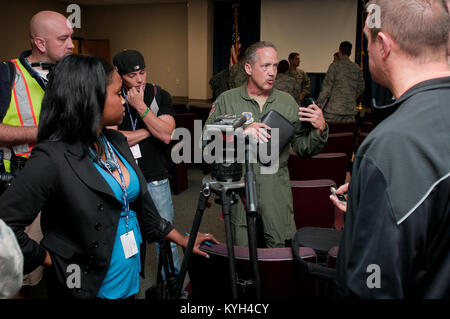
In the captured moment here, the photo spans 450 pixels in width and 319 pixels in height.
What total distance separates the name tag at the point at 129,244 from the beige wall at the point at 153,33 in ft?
34.3

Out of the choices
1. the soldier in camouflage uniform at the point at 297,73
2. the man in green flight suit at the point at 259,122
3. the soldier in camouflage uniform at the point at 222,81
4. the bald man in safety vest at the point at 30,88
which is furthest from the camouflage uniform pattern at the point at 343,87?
the bald man in safety vest at the point at 30,88

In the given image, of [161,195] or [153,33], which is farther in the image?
[153,33]

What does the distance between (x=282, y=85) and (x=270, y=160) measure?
3.78m

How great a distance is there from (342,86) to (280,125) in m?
4.28

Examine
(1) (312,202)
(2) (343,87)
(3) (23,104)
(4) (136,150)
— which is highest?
(2) (343,87)

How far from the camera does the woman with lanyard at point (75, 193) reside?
1010 mm

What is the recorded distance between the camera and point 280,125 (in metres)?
1.76

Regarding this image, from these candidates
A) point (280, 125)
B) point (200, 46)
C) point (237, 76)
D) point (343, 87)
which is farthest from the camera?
point (200, 46)

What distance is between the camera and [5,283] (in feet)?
1.60

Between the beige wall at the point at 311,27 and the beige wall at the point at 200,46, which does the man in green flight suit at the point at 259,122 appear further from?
the beige wall at the point at 200,46

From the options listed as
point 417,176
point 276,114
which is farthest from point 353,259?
point 276,114

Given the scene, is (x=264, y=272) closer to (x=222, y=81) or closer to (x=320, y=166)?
(x=320, y=166)

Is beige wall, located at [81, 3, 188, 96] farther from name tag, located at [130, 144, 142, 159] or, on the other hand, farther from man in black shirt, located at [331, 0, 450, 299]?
man in black shirt, located at [331, 0, 450, 299]

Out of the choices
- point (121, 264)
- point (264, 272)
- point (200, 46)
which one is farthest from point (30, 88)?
point (200, 46)
